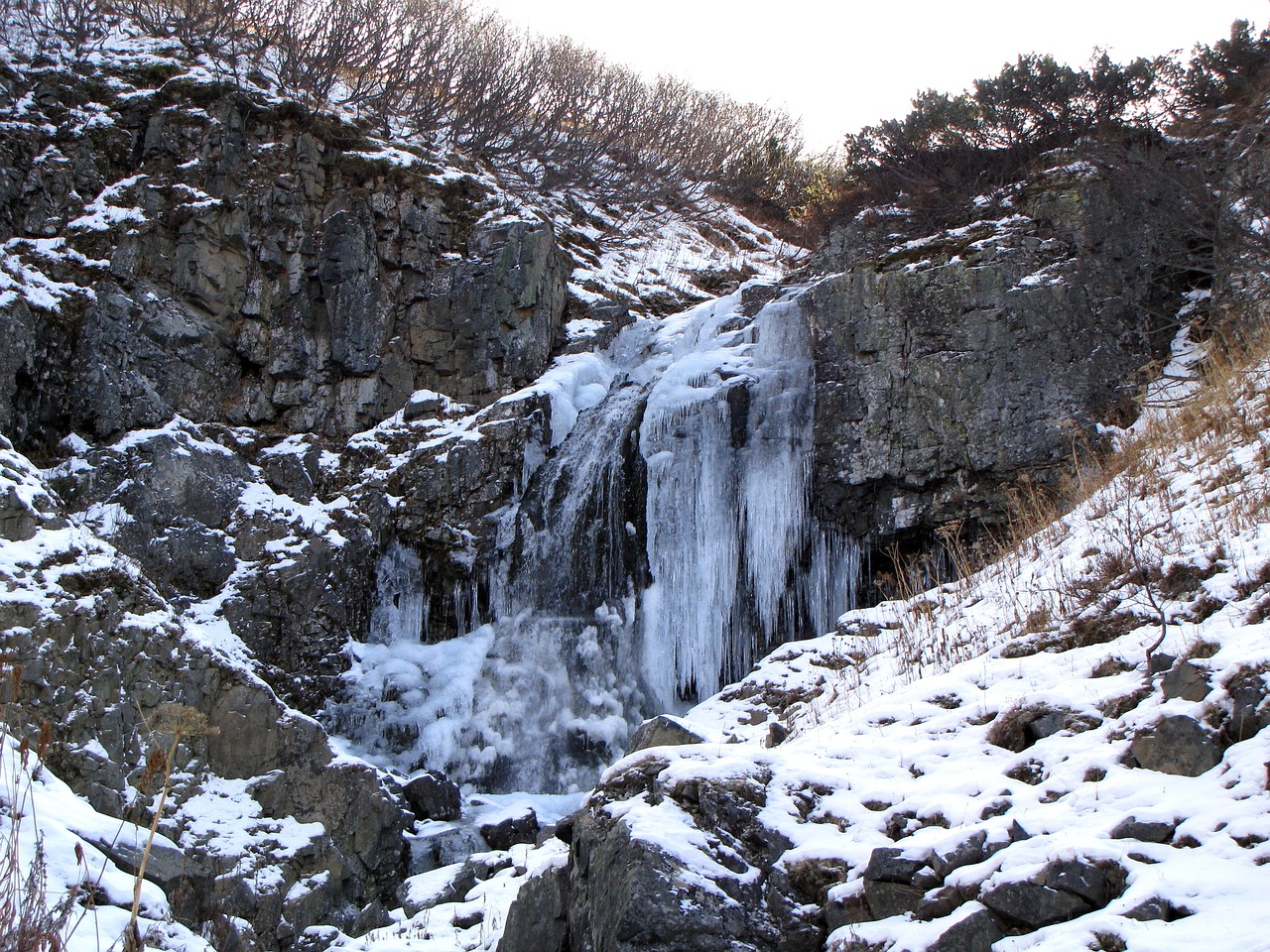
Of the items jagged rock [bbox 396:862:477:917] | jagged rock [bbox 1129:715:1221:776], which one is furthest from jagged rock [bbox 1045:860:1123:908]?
jagged rock [bbox 396:862:477:917]

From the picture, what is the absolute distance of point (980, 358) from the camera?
451 inches

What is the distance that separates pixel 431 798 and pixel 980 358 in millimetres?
7651

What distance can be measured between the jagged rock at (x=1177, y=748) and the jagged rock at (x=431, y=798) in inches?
297

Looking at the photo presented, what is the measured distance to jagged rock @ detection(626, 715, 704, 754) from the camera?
229 inches

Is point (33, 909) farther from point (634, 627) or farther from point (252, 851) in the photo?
point (634, 627)

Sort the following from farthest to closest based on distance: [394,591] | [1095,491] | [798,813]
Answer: [394,591] < [1095,491] < [798,813]

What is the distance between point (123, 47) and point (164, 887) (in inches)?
553

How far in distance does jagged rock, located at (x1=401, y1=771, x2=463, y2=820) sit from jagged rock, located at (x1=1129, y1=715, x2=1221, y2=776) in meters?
7.55

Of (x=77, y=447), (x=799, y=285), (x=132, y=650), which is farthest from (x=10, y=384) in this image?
(x=799, y=285)

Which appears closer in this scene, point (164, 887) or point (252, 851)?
point (164, 887)

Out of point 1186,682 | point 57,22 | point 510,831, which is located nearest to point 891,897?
point 1186,682

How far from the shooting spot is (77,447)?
11.9 meters

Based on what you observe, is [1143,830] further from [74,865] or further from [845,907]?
[74,865]

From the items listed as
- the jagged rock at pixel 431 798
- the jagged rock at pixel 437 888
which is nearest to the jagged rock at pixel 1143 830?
the jagged rock at pixel 437 888
